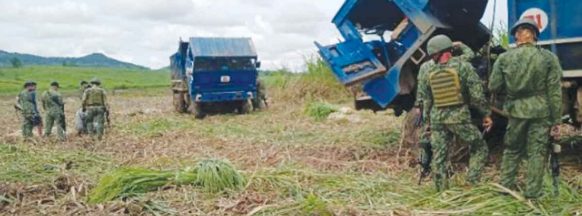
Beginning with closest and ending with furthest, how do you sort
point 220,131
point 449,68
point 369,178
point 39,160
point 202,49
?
point 449,68, point 369,178, point 39,160, point 220,131, point 202,49

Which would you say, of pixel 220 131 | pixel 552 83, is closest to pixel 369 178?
pixel 552 83

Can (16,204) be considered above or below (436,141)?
below

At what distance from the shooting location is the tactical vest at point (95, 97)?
1249 centimetres

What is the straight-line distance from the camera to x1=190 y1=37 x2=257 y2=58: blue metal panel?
16688 millimetres

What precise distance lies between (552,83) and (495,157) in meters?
2.62

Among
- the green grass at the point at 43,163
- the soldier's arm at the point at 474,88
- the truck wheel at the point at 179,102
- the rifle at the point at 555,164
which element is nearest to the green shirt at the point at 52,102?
the green grass at the point at 43,163

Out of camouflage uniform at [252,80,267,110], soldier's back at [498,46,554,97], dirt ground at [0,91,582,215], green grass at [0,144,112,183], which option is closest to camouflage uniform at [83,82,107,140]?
dirt ground at [0,91,582,215]

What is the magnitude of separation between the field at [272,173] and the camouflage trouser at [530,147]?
172 millimetres

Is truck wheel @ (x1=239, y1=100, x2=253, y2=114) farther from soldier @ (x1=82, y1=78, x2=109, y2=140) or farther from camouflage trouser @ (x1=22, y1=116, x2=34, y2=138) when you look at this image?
camouflage trouser @ (x1=22, y1=116, x2=34, y2=138)

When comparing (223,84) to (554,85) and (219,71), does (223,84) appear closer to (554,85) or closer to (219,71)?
(219,71)

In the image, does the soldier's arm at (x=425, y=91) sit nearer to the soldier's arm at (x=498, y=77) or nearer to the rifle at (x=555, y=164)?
the soldier's arm at (x=498, y=77)

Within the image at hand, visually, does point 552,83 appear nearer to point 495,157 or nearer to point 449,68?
point 449,68

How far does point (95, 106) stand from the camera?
1258 centimetres

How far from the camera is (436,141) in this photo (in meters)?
5.99
